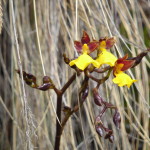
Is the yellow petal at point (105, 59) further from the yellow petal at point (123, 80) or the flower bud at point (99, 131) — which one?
the flower bud at point (99, 131)

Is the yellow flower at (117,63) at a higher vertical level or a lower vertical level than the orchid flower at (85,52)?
lower

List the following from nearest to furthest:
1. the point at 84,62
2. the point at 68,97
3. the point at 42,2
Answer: the point at 84,62 → the point at 68,97 → the point at 42,2

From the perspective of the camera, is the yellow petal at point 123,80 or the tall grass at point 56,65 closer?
the yellow petal at point 123,80

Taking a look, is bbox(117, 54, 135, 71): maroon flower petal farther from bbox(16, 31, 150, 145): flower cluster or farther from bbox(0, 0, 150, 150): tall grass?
bbox(0, 0, 150, 150): tall grass

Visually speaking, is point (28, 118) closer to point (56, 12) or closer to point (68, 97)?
point (68, 97)

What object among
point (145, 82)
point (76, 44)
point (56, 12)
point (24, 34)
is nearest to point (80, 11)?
point (56, 12)

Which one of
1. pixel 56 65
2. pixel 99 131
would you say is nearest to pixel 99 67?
pixel 99 131

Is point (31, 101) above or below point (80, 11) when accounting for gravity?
below

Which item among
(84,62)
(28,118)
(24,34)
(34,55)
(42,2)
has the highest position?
(42,2)

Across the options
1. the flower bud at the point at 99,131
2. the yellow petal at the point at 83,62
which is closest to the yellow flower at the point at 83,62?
the yellow petal at the point at 83,62
